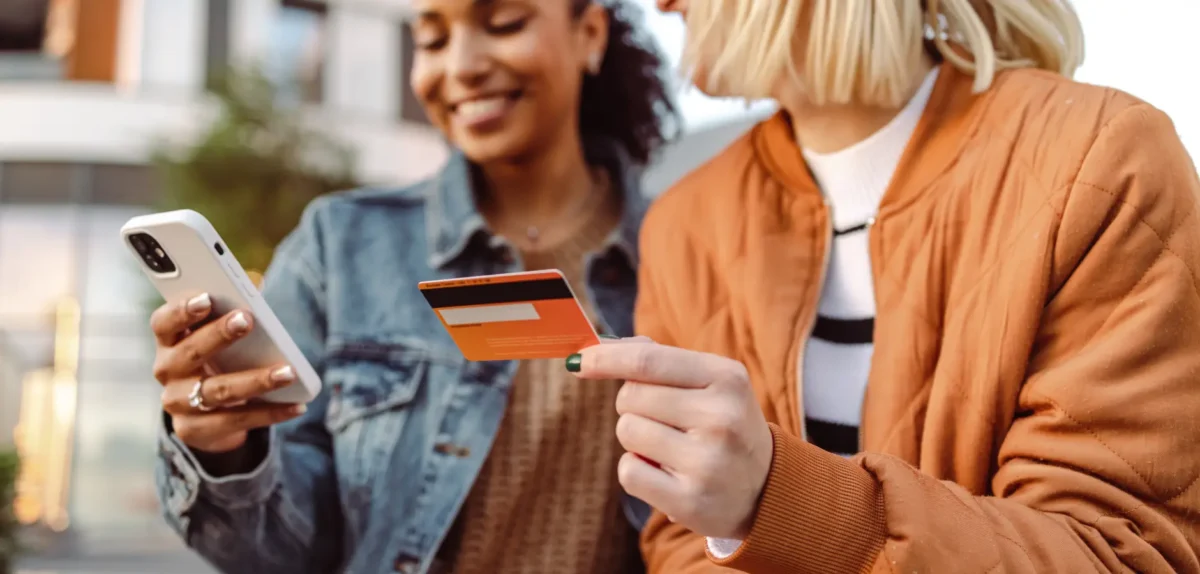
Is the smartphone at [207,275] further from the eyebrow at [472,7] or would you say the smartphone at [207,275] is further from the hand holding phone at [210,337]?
the eyebrow at [472,7]

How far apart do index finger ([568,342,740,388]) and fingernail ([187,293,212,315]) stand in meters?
0.49

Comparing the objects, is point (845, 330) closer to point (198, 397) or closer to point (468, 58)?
point (198, 397)

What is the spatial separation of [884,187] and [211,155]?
5.95 metres

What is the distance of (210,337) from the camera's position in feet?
3.37

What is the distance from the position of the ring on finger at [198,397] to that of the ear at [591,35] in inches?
36.1

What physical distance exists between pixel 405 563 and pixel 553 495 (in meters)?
0.22

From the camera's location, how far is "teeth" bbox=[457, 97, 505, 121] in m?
1.62

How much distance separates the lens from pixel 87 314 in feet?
29.1

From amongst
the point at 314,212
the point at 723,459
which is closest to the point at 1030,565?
the point at 723,459

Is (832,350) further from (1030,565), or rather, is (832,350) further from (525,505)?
(525,505)

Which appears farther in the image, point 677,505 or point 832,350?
point 832,350

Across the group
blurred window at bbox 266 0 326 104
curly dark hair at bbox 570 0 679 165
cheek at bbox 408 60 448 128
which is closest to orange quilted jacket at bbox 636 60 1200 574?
cheek at bbox 408 60 448 128

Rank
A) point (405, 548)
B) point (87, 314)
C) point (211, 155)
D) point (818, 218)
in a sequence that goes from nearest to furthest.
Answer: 1. point (818, 218)
2. point (405, 548)
3. point (211, 155)
4. point (87, 314)

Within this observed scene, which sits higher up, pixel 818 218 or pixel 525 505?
pixel 818 218
